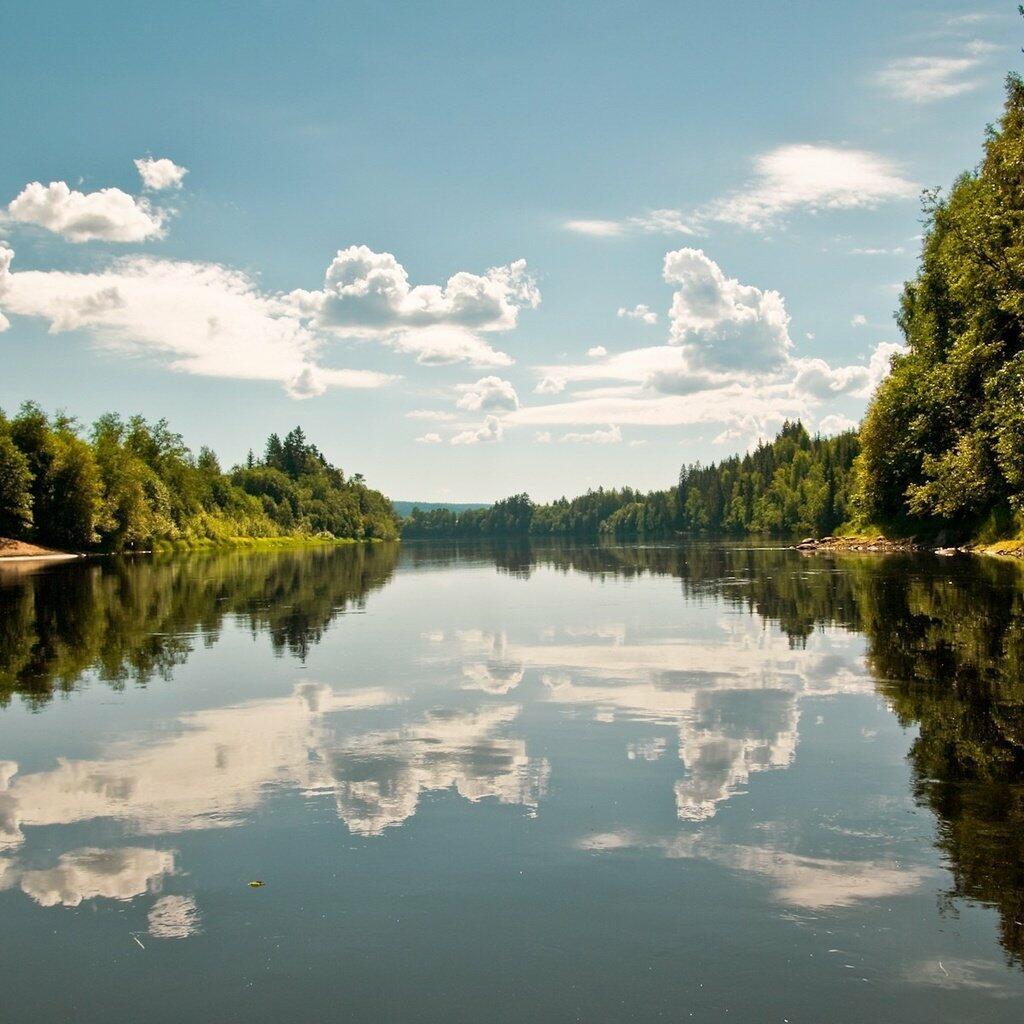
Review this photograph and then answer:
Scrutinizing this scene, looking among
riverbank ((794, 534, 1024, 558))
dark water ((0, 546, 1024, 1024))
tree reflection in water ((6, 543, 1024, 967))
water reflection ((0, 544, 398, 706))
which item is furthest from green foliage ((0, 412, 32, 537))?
riverbank ((794, 534, 1024, 558))

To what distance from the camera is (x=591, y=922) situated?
→ 26.0 ft

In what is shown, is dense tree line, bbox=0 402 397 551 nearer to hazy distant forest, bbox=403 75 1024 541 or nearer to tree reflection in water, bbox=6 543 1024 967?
tree reflection in water, bbox=6 543 1024 967

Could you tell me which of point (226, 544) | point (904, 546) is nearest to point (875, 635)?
point (904, 546)

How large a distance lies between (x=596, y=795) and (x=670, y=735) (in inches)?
137

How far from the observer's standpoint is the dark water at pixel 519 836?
22.9 ft

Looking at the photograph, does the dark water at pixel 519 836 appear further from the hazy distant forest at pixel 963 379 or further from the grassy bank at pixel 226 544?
the grassy bank at pixel 226 544

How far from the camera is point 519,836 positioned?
10.1m

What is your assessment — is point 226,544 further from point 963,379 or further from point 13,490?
point 963,379

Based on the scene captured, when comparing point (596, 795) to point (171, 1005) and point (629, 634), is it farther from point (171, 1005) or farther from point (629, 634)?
point (629, 634)

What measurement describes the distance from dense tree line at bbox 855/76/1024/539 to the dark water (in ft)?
114

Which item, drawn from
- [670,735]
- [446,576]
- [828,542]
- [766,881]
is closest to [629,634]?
[670,735]

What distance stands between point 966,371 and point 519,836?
193 ft

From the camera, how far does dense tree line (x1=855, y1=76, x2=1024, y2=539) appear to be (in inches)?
2002

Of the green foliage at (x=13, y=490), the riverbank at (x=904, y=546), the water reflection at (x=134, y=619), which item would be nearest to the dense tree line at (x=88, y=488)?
the green foliage at (x=13, y=490)
